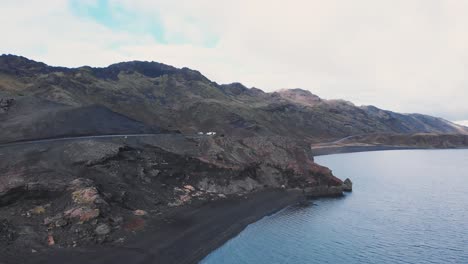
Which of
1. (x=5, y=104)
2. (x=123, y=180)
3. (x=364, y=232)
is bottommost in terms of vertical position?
(x=364, y=232)

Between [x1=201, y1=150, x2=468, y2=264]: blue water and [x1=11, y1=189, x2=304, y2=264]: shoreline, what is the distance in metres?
1.73

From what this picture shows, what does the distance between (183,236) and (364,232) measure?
22.5 metres

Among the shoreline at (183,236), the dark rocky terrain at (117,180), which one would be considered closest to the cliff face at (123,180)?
the dark rocky terrain at (117,180)

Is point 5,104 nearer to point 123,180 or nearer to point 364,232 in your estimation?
point 123,180

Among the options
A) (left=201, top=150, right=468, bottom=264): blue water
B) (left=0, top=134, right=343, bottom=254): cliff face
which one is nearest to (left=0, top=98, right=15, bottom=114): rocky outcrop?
(left=0, top=134, right=343, bottom=254): cliff face

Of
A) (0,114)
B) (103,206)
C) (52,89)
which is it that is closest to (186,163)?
(103,206)

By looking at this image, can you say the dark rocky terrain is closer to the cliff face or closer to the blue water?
the cliff face

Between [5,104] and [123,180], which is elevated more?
[5,104]

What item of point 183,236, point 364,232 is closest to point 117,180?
point 183,236

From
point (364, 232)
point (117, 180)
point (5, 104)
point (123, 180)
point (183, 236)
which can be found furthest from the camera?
point (5, 104)

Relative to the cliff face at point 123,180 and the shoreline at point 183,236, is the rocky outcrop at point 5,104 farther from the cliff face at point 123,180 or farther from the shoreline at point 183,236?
the shoreline at point 183,236

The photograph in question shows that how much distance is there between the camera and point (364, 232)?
53.3 m

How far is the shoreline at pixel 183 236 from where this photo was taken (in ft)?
121

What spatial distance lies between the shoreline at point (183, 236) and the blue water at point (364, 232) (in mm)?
1728
